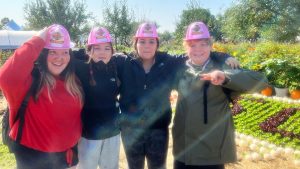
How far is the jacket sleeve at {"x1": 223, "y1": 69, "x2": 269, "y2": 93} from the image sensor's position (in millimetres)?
2609

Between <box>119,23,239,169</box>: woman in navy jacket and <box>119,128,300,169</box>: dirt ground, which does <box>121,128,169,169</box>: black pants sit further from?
<box>119,128,300,169</box>: dirt ground

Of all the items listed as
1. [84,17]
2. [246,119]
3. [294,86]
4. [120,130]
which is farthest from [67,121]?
[84,17]

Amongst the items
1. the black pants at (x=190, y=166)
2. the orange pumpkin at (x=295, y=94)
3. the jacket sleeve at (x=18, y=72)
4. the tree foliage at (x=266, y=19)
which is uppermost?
the tree foliage at (x=266, y=19)

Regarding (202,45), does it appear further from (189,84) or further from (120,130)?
(120,130)

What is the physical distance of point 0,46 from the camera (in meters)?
22.7

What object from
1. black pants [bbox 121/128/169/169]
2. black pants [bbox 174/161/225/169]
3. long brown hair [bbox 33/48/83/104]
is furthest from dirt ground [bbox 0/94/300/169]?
long brown hair [bbox 33/48/83/104]

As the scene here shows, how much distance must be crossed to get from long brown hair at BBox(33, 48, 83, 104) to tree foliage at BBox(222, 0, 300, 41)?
959 inches

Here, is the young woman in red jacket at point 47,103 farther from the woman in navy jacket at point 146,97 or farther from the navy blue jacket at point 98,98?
the woman in navy jacket at point 146,97

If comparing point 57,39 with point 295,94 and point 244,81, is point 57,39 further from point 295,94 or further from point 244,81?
point 295,94

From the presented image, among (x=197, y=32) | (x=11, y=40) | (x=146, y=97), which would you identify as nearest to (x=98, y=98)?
(x=146, y=97)

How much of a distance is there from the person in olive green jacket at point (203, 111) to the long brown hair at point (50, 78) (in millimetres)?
929

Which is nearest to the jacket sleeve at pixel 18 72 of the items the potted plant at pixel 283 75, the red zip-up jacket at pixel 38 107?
the red zip-up jacket at pixel 38 107

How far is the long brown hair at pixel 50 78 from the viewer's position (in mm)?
2623

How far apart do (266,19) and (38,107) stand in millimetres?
26106
